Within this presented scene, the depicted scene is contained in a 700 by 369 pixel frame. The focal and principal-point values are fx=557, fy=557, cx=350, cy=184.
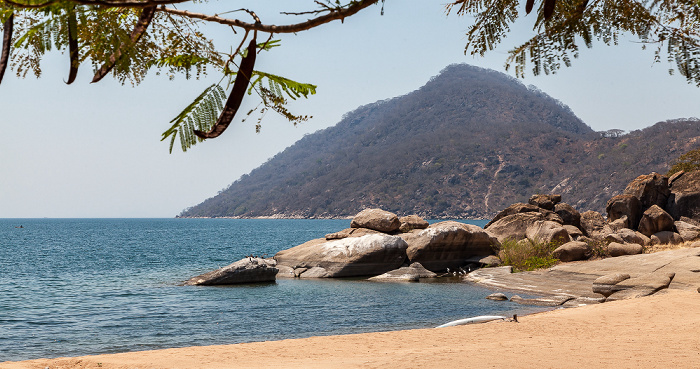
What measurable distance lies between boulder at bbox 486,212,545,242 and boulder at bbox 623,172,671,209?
6.96 metres

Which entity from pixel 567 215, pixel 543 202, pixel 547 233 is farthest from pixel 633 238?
pixel 543 202

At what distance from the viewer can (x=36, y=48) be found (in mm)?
2480

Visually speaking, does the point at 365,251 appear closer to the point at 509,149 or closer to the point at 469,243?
the point at 469,243

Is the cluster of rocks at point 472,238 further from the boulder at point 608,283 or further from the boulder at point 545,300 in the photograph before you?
the boulder at point 545,300

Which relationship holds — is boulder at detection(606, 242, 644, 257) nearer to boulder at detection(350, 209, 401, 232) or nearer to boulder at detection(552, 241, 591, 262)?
boulder at detection(552, 241, 591, 262)

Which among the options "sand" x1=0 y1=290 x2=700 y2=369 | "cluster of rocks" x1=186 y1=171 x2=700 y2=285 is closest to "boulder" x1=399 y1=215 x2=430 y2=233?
"cluster of rocks" x1=186 y1=171 x2=700 y2=285

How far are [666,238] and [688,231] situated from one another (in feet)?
4.14

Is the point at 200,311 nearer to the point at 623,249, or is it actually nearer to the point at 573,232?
the point at 623,249

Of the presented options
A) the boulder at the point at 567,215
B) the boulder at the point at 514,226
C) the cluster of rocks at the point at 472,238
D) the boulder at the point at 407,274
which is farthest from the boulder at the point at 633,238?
the boulder at the point at 407,274

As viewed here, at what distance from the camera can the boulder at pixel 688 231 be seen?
28.9 m

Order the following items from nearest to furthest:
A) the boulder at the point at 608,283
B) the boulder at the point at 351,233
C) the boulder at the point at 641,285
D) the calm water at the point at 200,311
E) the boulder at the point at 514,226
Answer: the calm water at the point at 200,311
the boulder at the point at 641,285
the boulder at the point at 608,283
the boulder at the point at 351,233
the boulder at the point at 514,226

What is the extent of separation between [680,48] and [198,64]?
319cm

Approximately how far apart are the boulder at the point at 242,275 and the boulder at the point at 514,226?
14.0 meters

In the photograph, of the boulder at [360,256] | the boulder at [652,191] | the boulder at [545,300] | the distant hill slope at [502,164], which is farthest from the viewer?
the distant hill slope at [502,164]
